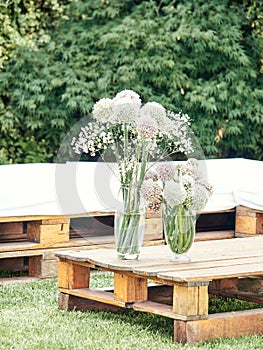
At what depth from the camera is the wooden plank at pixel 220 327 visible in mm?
4121

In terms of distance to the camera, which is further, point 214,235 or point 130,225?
point 214,235

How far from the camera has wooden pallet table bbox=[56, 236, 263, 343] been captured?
4.12 metres

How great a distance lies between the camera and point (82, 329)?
4.38m

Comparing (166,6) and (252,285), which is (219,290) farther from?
(166,6)

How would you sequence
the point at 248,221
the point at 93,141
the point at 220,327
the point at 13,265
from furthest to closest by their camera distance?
the point at 248,221 < the point at 13,265 < the point at 93,141 < the point at 220,327

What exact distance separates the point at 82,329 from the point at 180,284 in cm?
60

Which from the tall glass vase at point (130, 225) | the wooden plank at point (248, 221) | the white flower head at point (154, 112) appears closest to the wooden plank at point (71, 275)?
the tall glass vase at point (130, 225)

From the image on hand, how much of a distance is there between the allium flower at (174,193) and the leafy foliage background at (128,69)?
4.52 meters

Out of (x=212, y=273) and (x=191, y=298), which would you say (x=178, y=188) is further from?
(x=191, y=298)

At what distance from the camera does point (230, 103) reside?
9.03 metres

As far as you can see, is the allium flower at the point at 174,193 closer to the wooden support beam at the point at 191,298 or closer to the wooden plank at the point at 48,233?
the wooden support beam at the point at 191,298

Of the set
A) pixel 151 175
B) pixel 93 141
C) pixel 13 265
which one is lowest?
pixel 13 265

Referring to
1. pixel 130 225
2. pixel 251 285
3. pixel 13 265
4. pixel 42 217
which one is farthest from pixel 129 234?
pixel 13 265

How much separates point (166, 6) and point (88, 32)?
2.84 feet
